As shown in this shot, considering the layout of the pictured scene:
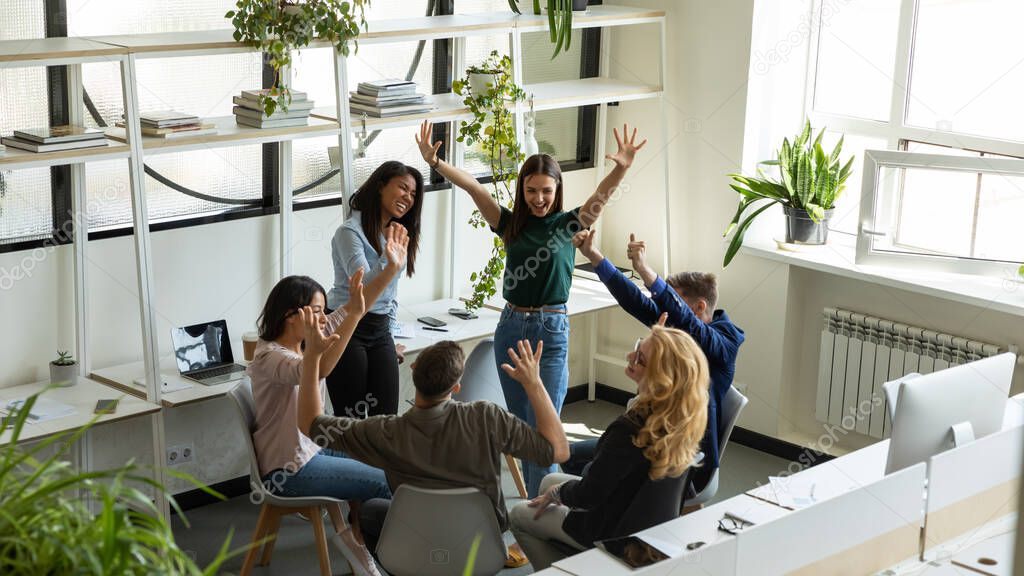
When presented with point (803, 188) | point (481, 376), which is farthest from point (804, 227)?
point (481, 376)

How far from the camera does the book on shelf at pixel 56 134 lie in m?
3.59

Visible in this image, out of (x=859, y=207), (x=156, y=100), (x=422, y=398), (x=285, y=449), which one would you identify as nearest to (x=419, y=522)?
(x=422, y=398)

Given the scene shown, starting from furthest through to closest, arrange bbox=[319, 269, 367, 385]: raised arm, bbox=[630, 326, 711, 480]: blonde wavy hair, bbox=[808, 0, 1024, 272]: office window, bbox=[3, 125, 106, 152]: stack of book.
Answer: bbox=[808, 0, 1024, 272]: office window < bbox=[3, 125, 106, 152]: stack of book < bbox=[319, 269, 367, 385]: raised arm < bbox=[630, 326, 711, 480]: blonde wavy hair

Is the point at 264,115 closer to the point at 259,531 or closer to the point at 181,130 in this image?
the point at 181,130

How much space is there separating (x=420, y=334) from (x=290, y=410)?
133 cm

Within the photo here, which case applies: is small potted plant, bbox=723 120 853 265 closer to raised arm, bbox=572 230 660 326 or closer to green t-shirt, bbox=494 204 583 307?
green t-shirt, bbox=494 204 583 307

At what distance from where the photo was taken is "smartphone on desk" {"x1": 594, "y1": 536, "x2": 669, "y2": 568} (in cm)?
260

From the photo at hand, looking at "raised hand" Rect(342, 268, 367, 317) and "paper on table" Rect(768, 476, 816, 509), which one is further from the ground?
"raised hand" Rect(342, 268, 367, 317)

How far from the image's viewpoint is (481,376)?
13.5ft

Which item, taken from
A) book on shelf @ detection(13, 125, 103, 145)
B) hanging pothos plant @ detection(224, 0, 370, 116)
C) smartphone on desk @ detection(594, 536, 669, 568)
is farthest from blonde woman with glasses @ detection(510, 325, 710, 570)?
book on shelf @ detection(13, 125, 103, 145)

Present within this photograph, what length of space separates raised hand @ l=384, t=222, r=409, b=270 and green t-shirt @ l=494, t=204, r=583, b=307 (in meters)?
0.43

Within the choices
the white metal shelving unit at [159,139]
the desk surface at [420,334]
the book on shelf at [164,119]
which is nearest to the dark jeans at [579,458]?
the desk surface at [420,334]

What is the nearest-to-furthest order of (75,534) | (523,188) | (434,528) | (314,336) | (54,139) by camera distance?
(75,534) < (434,528) < (314,336) < (54,139) < (523,188)

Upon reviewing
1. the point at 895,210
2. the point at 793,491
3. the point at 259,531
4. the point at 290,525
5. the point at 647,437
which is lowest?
the point at 290,525
